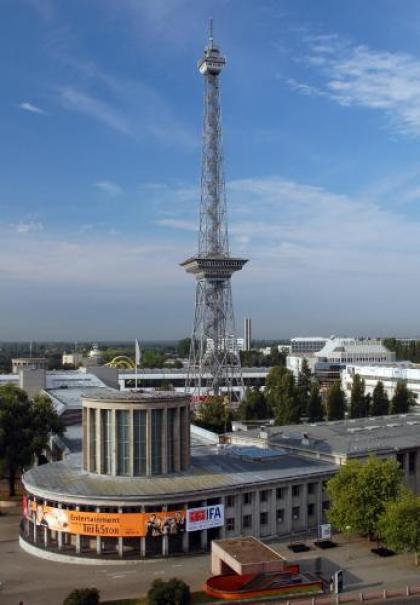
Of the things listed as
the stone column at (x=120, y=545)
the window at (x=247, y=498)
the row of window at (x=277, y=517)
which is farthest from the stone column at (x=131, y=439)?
the window at (x=247, y=498)

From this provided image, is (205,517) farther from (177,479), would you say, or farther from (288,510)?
(288,510)

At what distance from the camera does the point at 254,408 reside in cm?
13175

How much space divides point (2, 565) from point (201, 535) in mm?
16161

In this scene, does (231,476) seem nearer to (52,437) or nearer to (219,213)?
(52,437)

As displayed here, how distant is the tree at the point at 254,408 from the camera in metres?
132

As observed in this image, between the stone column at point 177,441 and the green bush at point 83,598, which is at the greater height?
the stone column at point 177,441

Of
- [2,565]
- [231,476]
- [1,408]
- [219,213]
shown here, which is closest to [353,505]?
[231,476]

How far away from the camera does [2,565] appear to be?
175ft

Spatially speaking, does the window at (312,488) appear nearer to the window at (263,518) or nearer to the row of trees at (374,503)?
the row of trees at (374,503)

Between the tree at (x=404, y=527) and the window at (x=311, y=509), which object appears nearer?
the tree at (x=404, y=527)

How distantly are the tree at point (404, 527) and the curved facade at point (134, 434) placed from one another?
64.1ft

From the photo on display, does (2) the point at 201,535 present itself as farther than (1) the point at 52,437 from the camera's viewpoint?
No

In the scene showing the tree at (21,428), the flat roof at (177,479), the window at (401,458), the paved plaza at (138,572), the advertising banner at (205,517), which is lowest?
the paved plaza at (138,572)

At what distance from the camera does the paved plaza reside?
156 feet
